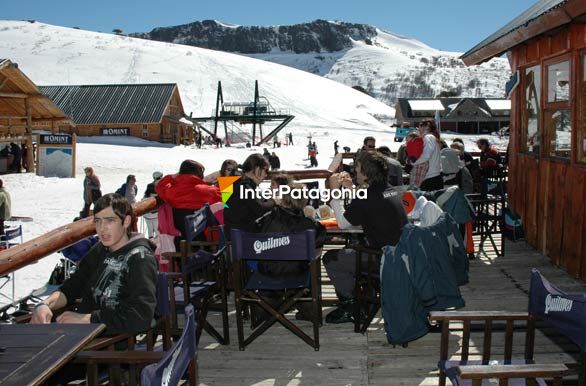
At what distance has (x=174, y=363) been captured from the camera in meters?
2.11

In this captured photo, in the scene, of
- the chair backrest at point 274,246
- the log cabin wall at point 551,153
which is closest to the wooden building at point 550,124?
the log cabin wall at point 551,153

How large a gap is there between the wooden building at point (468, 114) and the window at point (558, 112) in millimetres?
66311

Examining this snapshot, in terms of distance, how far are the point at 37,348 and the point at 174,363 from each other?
744 mm

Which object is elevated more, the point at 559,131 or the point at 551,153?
the point at 559,131

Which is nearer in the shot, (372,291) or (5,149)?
(372,291)

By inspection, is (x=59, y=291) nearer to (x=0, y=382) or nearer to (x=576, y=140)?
Result: (x=0, y=382)

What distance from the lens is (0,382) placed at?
214 cm

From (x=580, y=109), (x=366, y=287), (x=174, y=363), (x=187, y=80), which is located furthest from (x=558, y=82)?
(x=187, y=80)

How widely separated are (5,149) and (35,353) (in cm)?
2658

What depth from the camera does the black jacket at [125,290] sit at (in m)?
2.98

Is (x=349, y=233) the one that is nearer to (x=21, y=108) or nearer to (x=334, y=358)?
(x=334, y=358)

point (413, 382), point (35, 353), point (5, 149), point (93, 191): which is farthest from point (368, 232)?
point (5, 149)

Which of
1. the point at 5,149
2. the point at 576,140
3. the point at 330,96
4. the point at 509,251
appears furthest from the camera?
the point at 330,96

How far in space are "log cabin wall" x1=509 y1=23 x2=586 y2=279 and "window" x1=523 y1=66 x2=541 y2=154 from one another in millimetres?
12
